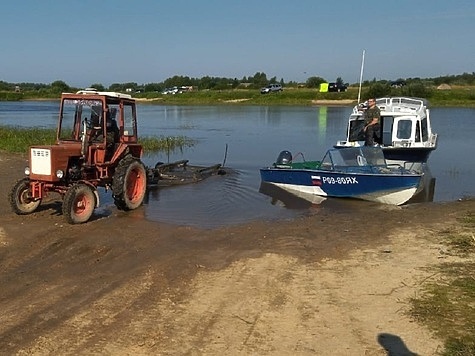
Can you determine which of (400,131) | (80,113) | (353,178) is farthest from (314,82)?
(80,113)

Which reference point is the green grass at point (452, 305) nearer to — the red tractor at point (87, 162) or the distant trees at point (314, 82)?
the red tractor at point (87, 162)

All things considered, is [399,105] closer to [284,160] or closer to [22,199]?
[284,160]

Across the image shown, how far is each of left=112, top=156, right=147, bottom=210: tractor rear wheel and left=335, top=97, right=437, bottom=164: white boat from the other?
6995mm

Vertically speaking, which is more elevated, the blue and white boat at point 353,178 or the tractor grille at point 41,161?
the tractor grille at point 41,161

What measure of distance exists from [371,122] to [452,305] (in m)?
10.9

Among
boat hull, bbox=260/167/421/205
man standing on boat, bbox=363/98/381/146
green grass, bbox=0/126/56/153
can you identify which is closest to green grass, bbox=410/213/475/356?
boat hull, bbox=260/167/421/205

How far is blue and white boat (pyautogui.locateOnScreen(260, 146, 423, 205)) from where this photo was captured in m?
12.4

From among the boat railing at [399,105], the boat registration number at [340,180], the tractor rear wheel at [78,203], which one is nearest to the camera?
the tractor rear wheel at [78,203]

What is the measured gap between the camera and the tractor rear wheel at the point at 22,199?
33.2 ft

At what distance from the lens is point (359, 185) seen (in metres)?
12.6

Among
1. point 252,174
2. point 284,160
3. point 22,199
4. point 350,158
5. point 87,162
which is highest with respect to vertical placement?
point 87,162

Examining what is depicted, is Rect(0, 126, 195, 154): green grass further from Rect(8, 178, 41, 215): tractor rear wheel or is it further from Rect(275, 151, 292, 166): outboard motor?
Rect(8, 178, 41, 215): tractor rear wheel

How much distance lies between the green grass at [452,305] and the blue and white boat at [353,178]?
15.1 ft

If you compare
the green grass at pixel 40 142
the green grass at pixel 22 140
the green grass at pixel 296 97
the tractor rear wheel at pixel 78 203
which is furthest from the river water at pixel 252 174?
the green grass at pixel 296 97
